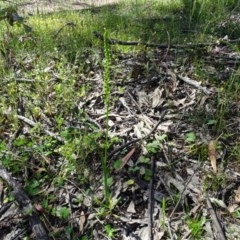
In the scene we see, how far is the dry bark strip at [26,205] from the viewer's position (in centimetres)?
162

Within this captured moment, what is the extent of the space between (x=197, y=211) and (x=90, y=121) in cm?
104

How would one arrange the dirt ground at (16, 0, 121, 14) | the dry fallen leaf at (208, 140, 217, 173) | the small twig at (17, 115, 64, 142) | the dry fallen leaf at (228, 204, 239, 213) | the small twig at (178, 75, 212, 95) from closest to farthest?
the dry fallen leaf at (228, 204, 239, 213), the dry fallen leaf at (208, 140, 217, 173), the small twig at (17, 115, 64, 142), the small twig at (178, 75, 212, 95), the dirt ground at (16, 0, 121, 14)

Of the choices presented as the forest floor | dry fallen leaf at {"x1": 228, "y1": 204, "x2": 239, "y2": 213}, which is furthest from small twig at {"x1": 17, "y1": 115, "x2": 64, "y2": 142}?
dry fallen leaf at {"x1": 228, "y1": 204, "x2": 239, "y2": 213}

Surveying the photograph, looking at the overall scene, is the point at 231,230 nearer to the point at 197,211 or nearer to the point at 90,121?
the point at 197,211

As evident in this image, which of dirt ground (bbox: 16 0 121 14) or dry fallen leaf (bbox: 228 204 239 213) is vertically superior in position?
dirt ground (bbox: 16 0 121 14)

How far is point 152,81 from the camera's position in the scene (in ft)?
9.14

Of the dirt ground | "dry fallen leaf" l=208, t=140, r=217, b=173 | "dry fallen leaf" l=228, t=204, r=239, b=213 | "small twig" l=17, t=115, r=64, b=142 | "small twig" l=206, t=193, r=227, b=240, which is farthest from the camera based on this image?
the dirt ground

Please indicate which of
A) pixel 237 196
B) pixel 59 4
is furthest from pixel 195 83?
pixel 59 4

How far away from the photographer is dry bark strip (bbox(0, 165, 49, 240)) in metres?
1.62

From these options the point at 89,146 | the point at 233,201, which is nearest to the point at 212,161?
the point at 233,201

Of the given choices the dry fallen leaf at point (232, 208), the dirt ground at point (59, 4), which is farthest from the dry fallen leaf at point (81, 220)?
the dirt ground at point (59, 4)

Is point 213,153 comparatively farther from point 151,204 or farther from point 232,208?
point 151,204

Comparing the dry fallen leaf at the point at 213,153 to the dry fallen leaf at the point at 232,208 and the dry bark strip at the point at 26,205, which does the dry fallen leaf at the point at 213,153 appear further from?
the dry bark strip at the point at 26,205

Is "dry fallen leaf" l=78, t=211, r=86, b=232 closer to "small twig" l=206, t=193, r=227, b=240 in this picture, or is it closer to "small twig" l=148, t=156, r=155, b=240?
"small twig" l=148, t=156, r=155, b=240
